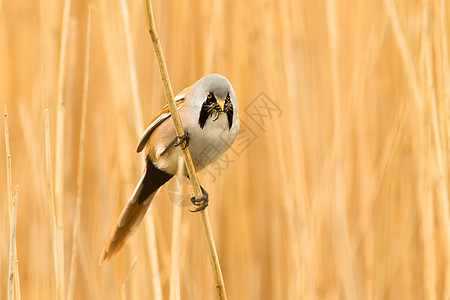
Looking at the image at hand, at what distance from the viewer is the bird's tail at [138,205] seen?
4.83ft

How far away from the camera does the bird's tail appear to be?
1.47m

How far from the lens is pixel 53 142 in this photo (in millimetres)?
2166

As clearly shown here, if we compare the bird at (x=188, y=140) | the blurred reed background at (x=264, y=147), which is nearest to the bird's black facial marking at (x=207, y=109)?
the bird at (x=188, y=140)

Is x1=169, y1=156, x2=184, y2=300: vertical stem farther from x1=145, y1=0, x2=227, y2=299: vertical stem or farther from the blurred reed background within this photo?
the blurred reed background

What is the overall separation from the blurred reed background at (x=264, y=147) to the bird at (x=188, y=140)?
9cm

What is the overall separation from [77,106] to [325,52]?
1.05m

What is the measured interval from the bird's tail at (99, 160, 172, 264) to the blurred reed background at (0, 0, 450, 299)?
0.10 meters

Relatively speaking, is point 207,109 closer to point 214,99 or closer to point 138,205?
point 214,99

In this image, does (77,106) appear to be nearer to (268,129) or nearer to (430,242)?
(268,129)

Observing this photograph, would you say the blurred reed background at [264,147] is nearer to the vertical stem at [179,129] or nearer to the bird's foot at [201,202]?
the bird's foot at [201,202]

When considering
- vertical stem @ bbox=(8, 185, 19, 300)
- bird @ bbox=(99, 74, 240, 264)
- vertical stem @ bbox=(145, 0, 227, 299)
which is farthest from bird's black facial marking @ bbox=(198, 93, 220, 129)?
vertical stem @ bbox=(8, 185, 19, 300)

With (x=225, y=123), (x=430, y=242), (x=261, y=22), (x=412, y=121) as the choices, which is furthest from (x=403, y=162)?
(x=225, y=123)

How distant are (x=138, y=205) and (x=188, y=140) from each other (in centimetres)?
32

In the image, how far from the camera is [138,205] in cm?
153
